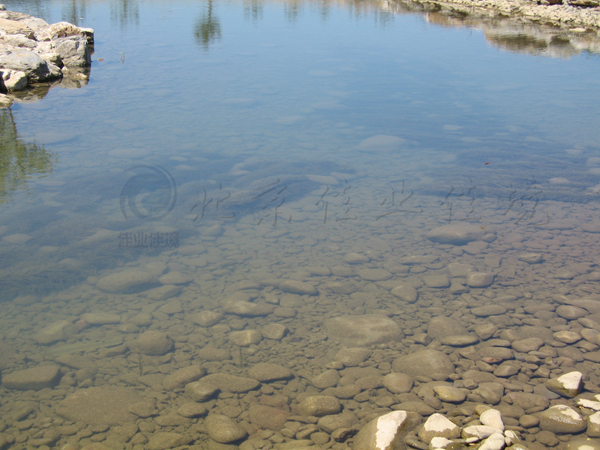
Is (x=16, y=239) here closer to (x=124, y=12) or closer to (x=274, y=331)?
(x=274, y=331)

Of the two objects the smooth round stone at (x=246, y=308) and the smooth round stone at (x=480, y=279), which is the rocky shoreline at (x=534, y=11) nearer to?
the smooth round stone at (x=480, y=279)

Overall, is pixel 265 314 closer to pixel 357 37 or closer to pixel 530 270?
pixel 530 270

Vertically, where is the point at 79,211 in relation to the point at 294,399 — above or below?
above

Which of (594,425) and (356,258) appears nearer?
(594,425)

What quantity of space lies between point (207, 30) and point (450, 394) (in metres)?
15.8

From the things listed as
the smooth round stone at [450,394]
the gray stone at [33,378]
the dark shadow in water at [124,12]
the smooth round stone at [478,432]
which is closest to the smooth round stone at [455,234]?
the smooth round stone at [450,394]

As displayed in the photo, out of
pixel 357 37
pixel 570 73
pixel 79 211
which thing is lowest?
pixel 79 211

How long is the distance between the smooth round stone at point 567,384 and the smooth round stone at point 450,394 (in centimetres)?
58

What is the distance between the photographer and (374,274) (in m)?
4.36

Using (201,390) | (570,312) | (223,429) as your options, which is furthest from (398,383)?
(570,312)

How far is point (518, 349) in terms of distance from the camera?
3.37 m

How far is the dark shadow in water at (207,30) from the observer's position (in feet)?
47.3

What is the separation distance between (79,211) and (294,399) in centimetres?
343

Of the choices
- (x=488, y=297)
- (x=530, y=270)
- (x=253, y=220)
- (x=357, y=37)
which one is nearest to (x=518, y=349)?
(x=488, y=297)
